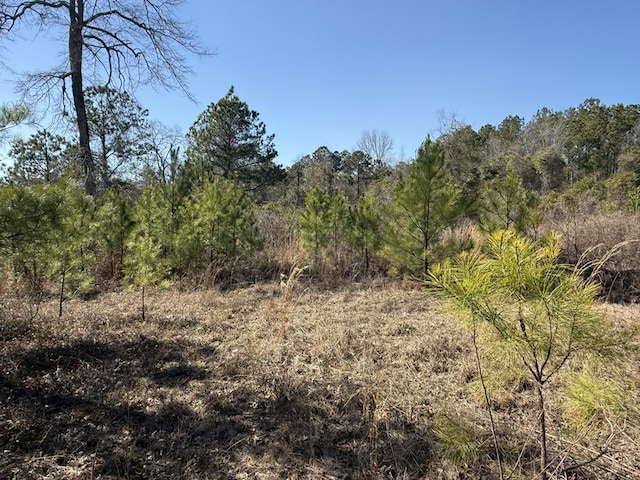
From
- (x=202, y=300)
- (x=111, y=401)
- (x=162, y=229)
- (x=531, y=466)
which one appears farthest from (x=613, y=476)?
(x=162, y=229)

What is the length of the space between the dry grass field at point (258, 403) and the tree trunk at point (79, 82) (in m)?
4.09

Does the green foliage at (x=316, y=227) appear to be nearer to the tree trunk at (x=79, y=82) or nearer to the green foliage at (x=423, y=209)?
the green foliage at (x=423, y=209)

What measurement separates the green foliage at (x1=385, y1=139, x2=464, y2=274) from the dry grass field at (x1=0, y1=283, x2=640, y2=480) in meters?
Result: 1.98

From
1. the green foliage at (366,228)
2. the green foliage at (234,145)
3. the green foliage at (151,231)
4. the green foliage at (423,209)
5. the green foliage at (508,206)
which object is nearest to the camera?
the green foliage at (151,231)

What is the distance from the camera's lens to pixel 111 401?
2.64m

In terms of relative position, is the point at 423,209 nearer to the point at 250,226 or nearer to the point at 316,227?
the point at 316,227

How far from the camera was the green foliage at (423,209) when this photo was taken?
598 centimetres

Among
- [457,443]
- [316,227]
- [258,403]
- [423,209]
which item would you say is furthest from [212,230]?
[457,443]

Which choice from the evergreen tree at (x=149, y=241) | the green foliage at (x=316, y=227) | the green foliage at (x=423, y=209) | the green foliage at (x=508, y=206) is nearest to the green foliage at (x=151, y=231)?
the evergreen tree at (x=149, y=241)

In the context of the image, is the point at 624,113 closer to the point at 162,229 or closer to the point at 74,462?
the point at 162,229

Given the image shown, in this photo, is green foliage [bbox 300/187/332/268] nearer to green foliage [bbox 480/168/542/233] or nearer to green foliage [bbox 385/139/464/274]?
green foliage [bbox 385/139/464/274]

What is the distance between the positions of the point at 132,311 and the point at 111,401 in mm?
2484

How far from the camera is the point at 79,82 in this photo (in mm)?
7492

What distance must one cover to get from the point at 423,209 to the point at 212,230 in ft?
13.4
